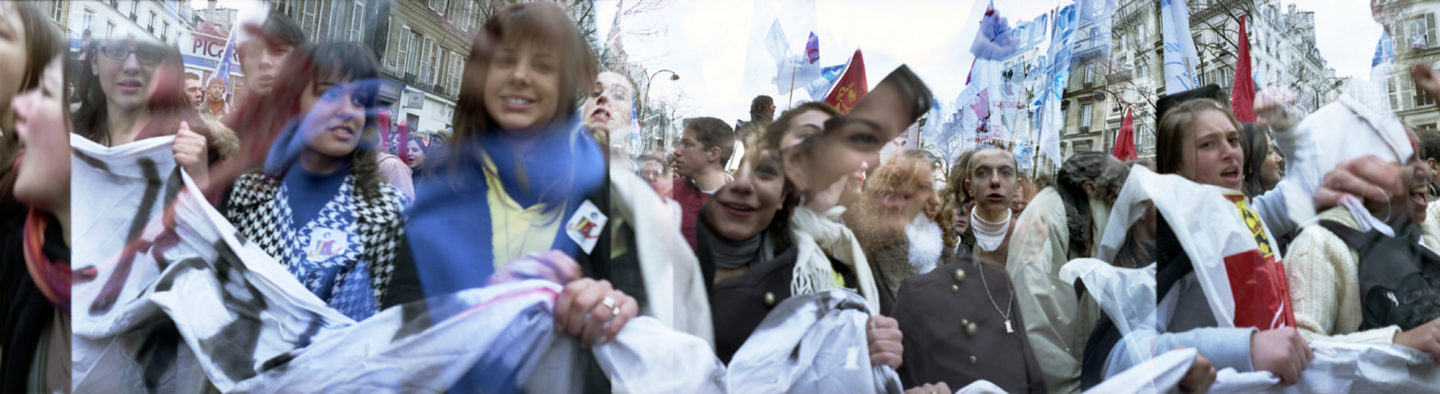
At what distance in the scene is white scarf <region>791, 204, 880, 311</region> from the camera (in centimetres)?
216

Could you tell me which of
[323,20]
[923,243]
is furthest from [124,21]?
[923,243]

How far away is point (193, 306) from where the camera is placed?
2.10 meters

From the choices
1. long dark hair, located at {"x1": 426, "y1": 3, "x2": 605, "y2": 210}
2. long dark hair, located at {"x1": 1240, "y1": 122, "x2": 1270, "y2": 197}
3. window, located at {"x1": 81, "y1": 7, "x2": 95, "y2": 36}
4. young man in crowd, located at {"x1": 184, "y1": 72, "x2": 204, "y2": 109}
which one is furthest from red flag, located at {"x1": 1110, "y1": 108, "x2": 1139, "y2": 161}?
window, located at {"x1": 81, "y1": 7, "x2": 95, "y2": 36}

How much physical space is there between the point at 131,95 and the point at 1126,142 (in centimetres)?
297

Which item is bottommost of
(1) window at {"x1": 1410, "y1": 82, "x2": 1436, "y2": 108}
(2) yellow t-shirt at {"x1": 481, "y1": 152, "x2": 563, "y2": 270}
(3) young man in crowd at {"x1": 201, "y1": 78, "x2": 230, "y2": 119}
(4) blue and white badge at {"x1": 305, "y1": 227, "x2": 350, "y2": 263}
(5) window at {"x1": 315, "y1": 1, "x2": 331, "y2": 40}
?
(4) blue and white badge at {"x1": 305, "y1": 227, "x2": 350, "y2": 263}

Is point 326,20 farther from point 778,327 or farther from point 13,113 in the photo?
point 778,327

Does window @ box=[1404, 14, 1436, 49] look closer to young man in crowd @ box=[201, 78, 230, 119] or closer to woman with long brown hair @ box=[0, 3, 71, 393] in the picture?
young man in crowd @ box=[201, 78, 230, 119]

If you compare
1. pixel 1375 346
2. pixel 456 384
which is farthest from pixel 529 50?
pixel 1375 346

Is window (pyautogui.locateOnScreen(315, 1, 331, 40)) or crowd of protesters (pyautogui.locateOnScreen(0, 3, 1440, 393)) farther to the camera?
window (pyautogui.locateOnScreen(315, 1, 331, 40))

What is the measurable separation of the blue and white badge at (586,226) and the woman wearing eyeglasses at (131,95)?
1.08m

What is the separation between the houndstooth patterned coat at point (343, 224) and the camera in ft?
7.00

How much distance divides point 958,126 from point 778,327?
2.85 feet

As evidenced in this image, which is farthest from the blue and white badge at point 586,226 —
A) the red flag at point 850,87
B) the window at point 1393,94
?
the window at point 1393,94

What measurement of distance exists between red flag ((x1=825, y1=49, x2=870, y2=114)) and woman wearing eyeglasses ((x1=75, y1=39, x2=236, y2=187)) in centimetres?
172
